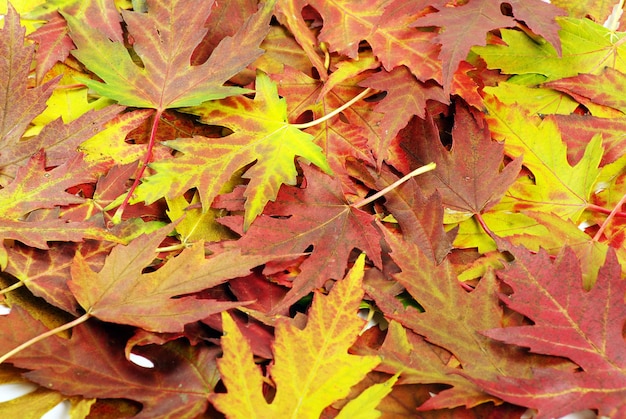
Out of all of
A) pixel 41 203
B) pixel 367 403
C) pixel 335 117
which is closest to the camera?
pixel 367 403

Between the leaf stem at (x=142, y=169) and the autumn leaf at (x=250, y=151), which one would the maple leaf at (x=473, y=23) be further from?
the leaf stem at (x=142, y=169)

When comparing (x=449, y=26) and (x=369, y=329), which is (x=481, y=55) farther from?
(x=369, y=329)

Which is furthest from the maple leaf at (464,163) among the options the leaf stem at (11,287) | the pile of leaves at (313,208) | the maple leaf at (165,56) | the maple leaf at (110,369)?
the leaf stem at (11,287)

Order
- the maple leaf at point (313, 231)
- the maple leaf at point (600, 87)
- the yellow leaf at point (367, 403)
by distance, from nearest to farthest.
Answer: the yellow leaf at point (367, 403)
the maple leaf at point (313, 231)
the maple leaf at point (600, 87)

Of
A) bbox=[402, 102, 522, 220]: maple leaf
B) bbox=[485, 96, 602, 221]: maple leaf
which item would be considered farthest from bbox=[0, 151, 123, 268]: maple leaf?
bbox=[485, 96, 602, 221]: maple leaf

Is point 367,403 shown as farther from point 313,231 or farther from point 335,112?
point 335,112

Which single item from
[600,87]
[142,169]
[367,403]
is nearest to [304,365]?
[367,403]

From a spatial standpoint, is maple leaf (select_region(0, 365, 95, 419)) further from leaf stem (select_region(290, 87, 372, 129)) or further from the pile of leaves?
leaf stem (select_region(290, 87, 372, 129))
